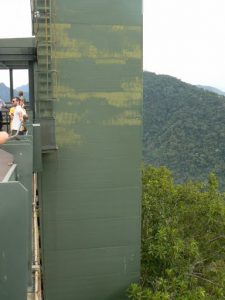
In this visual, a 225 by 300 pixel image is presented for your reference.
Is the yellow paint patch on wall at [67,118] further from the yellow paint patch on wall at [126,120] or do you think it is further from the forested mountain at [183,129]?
the forested mountain at [183,129]

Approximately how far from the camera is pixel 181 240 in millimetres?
10969

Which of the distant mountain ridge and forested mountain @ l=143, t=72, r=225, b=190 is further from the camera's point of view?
forested mountain @ l=143, t=72, r=225, b=190

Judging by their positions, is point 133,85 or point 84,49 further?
point 133,85

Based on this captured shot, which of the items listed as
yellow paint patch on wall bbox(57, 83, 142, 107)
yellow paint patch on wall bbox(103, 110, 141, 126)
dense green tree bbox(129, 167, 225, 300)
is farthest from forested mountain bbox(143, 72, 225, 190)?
yellow paint patch on wall bbox(57, 83, 142, 107)

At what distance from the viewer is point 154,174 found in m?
17.0

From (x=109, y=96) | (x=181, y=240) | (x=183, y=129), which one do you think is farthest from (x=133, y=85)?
(x=183, y=129)

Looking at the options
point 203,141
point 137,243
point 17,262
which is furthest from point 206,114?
point 17,262

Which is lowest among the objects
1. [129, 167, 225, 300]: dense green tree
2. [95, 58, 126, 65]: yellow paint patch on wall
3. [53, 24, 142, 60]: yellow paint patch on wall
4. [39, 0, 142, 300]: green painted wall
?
[129, 167, 225, 300]: dense green tree

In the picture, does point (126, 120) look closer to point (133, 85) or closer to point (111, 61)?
point (133, 85)

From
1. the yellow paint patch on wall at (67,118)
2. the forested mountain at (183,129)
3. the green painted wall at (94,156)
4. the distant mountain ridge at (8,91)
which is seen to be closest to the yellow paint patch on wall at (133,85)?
the green painted wall at (94,156)

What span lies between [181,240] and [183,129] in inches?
2029

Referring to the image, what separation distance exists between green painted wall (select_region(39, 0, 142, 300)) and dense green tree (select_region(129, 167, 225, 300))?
108cm

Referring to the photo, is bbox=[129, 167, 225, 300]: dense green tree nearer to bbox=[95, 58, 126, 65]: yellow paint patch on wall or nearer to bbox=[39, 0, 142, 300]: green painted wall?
bbox=[39, 0, 142, 300]: green painted wall

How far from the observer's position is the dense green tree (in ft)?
33.8
